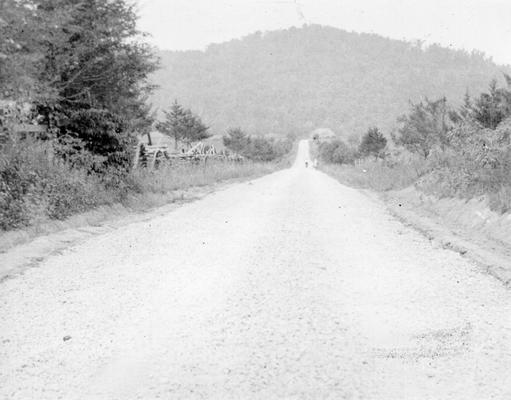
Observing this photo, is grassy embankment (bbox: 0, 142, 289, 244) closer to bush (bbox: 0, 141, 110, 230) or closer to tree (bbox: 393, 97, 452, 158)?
bush (bbox: 0, 141, 110, 230)

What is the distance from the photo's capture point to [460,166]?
1301cm

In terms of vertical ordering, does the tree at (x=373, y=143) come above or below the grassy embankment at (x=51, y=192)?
above

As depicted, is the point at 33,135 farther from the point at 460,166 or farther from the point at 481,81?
the point at 481,81

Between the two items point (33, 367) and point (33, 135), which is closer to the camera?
point (33, 367)

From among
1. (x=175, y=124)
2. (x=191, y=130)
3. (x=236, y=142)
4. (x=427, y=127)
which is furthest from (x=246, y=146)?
(x=427, y=127)

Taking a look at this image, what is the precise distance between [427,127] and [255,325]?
25.6 m

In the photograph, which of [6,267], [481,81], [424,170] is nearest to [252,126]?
[481,81]

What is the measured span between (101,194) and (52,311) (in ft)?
25.7

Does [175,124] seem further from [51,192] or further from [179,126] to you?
[51,192]

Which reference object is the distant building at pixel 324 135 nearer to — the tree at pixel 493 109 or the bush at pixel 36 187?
the tree at pixel 493 109

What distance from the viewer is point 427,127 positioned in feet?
90.4

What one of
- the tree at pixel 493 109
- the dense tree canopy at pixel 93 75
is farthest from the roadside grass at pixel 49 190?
the tree at pixel 493 109

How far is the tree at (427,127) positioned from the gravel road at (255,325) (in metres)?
19.1

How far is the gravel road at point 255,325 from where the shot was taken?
3070 mm
